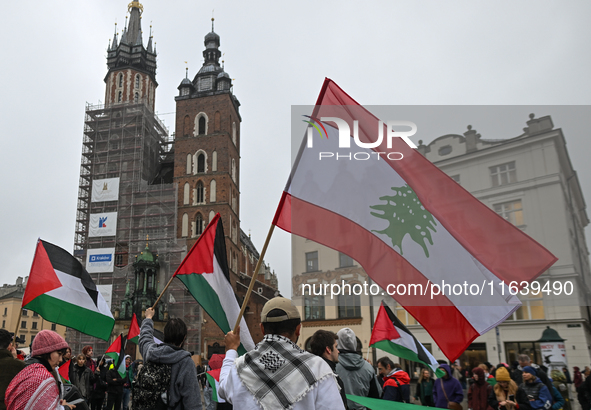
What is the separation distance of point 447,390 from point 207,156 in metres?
42.9

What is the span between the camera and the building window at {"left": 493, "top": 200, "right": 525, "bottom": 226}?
78.4ft

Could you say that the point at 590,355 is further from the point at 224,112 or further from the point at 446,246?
the point at 224,112

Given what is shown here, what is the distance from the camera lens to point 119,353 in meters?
10.8

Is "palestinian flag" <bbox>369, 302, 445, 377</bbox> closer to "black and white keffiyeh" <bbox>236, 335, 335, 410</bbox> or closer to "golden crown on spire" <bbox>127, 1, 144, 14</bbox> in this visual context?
"black and white keffiyeh" <bbox>236, 335, 335, 410</bbox>

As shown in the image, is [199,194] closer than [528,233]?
No

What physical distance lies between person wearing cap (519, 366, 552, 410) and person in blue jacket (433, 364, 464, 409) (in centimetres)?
141

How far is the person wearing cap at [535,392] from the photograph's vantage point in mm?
6316

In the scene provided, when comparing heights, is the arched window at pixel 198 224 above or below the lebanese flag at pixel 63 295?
above

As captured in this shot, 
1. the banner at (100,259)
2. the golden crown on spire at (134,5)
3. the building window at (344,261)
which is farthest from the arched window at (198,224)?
the golden crown on spire at (134,5)

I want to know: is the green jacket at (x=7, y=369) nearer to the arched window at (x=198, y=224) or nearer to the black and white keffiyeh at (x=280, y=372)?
the black and white keffiyeh at (x=280, y=372)

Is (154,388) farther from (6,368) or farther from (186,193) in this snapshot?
(186,193)

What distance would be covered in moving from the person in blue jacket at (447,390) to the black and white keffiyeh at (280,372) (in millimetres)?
6059

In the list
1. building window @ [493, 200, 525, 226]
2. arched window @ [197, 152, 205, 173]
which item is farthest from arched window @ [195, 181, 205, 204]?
building window @ [493, 200, 525, 226]

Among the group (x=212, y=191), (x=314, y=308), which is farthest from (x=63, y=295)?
(x=212, y=191)
